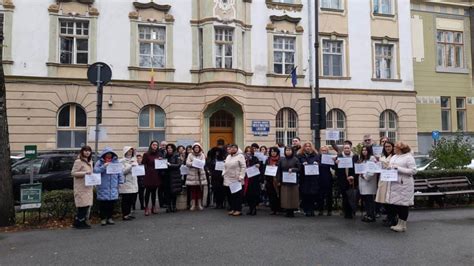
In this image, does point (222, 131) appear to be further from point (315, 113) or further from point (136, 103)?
point (315, 113)

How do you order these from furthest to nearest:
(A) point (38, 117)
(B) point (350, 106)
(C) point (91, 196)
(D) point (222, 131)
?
(B) point (350, 106)
(D) point (222, 131)
(A) point (38, 117)
(C) point (91, 196)

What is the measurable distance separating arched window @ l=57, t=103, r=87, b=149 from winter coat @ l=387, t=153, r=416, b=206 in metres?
15.3

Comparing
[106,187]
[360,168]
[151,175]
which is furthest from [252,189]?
[106,187]

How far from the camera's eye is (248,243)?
7512 millimetres

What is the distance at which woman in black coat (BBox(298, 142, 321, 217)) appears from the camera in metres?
10.1

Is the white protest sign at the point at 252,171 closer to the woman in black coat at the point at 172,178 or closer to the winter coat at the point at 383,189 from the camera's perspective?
the woman in black coat at the point at 172,178

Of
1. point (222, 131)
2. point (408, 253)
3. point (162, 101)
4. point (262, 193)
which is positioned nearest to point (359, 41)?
point (222, 131)

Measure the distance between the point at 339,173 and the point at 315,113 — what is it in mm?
3889

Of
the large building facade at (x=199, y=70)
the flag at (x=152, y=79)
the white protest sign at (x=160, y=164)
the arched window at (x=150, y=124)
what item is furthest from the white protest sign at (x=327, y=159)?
the flag at (x=152, y=79)

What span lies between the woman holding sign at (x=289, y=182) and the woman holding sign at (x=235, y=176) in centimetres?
102

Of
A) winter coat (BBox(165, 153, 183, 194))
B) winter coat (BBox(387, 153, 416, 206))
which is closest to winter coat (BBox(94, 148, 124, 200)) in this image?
winter coat (BBox(165, 153, 183, 194))

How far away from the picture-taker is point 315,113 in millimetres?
13594

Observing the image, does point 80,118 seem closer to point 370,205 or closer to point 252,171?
point 252,171

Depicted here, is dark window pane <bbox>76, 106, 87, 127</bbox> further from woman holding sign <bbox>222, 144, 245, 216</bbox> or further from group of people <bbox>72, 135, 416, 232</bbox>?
woman holding sign <bbox>222, 144, 245, 216</bbox>
